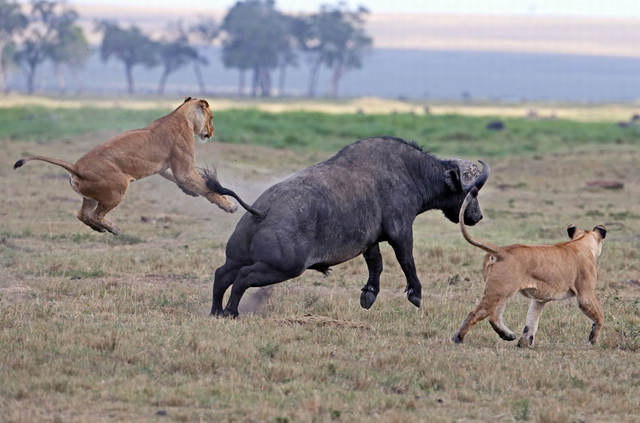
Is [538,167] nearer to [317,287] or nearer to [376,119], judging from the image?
[317,287]

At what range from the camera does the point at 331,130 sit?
1384 inches

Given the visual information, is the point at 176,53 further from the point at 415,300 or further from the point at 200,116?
the point at 415,300

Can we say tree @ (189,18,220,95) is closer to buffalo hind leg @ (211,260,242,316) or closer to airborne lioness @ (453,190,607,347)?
buffalo hind leg @ (211,260,242,316)

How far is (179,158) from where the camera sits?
833 cm

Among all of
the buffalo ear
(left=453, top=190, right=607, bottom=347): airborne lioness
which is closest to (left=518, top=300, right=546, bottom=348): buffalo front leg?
(left=453, top=190, right=607, bottom=347): airborne lioness

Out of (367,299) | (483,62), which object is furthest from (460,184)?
(483,62)

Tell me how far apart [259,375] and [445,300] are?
3.47 m

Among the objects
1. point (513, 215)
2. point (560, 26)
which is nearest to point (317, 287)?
point (513, 215)

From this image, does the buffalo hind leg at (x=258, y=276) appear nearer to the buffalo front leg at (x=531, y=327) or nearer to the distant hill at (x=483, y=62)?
the buffalo front leg at (x=531, y=327)

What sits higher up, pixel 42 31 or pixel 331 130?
pixel 42 31

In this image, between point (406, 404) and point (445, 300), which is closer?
point (406, 404)

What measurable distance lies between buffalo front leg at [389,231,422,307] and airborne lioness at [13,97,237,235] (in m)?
1.53

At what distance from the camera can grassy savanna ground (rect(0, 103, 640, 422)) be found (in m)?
5.34

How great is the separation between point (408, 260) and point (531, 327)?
4.43 ft
